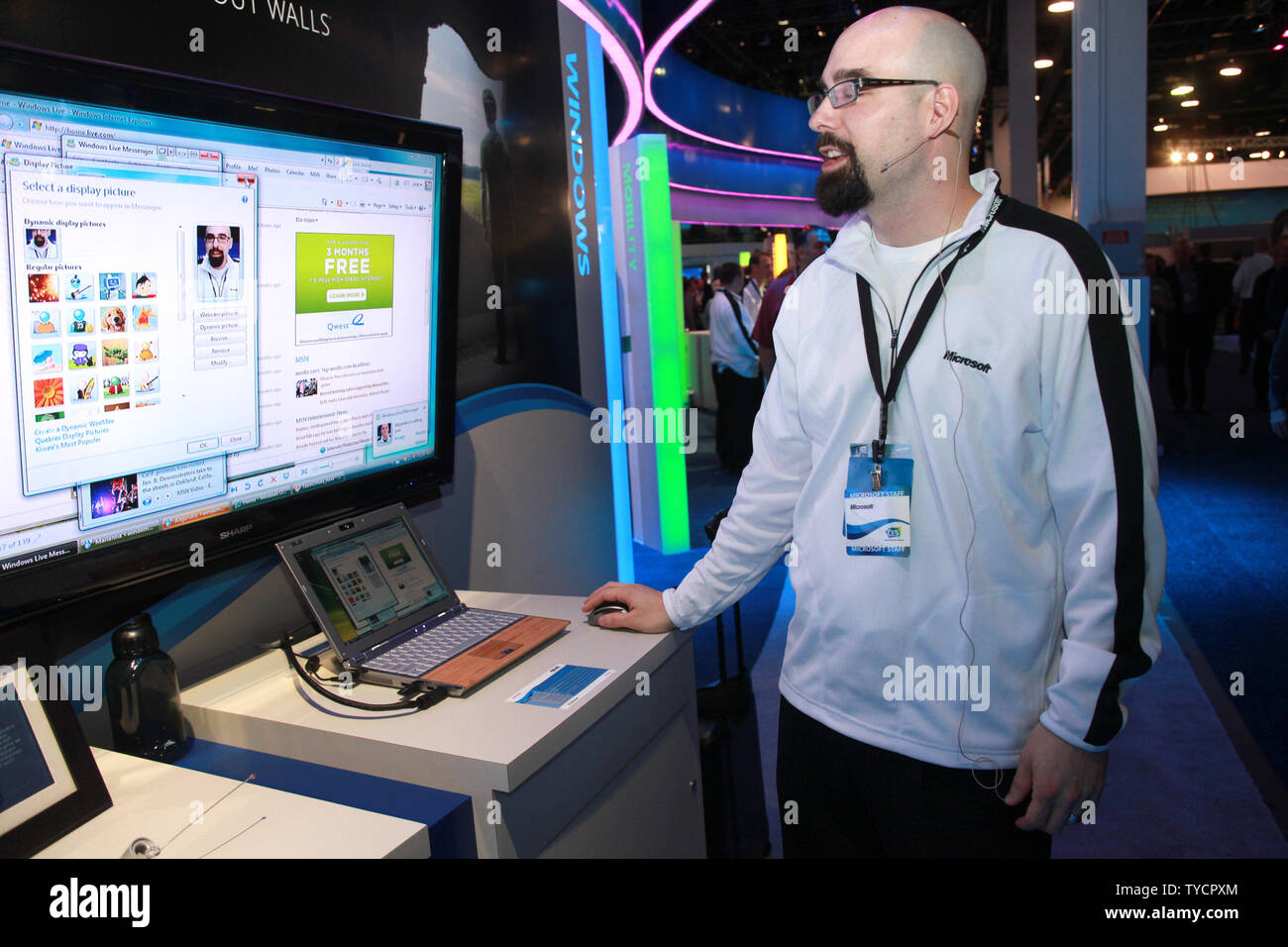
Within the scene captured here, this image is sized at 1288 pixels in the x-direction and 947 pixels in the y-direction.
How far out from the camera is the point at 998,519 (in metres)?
1.21

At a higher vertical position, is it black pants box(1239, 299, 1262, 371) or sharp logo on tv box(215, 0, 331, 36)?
black pants box(1239, 299, 1262, 371)

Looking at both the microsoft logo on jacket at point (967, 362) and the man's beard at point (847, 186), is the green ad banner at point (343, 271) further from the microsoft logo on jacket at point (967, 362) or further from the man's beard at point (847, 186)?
the microsoft logo on jacket at point (967, 362)

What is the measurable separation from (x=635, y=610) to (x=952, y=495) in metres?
0.60

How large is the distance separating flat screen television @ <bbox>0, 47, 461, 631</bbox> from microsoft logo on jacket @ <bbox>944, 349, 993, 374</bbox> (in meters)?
1.00

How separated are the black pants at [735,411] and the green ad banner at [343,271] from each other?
218 inches

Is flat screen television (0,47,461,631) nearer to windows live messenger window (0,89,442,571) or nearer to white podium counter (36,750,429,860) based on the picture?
windows live messenger window (0,89,442,571)

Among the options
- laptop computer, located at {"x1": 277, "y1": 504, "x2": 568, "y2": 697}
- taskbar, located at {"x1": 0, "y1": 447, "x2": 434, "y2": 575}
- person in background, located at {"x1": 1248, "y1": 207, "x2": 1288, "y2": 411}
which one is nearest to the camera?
taskbar, located at {"x1": 0, "y1": 447, "x2": 434, "y2": 575}

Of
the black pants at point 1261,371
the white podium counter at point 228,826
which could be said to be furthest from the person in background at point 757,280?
the white podium counter at point 228,826

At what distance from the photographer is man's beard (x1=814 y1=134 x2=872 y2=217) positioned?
1.31m

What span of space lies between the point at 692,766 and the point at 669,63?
8707 millimetres

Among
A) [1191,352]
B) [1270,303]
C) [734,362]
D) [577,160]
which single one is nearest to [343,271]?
[577,160]

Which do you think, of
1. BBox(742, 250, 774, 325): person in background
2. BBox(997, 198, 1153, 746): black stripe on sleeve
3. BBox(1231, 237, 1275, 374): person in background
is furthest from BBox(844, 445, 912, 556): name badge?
BBox(1231, 237, 1275, 374): person in background

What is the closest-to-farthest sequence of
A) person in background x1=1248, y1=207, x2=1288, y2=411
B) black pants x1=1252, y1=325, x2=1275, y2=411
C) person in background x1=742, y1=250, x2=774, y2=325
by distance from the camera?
person in background x1=1248, y1=207, x2=1288, y2=411
black pants x1=1252, y1=325, x2=1275, y2=411
person in background x1=742, y1=250, x2=774, y2=325

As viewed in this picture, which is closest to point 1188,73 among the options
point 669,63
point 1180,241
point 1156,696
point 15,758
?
point 1180,241
